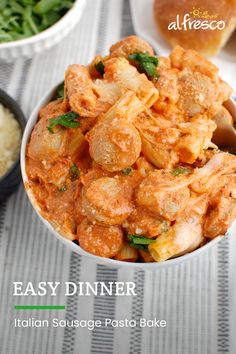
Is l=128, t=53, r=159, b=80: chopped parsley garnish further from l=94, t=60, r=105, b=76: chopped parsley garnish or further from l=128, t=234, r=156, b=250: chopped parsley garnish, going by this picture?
l=128, t=234, r=156, b=250: chopped parsley garnish

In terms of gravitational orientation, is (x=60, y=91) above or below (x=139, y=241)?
above

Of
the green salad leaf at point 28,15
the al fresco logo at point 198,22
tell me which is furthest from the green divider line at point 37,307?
the al fresco logo at point 198,22

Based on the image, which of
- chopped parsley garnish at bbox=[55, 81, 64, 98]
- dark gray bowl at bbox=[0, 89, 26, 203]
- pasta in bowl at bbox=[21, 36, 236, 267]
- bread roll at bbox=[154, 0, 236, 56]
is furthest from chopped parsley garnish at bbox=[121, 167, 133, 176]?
bread roll at bbox=[154, 0, 236, 56]

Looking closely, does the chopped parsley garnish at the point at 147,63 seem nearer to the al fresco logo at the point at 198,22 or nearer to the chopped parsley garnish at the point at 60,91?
the chopped parsley garnish at the point at 60,91

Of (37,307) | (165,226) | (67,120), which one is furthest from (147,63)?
(37,307)

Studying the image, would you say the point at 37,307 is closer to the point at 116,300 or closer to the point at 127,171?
the point at 116,300

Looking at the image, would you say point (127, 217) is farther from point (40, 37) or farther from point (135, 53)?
point (40, 37)
